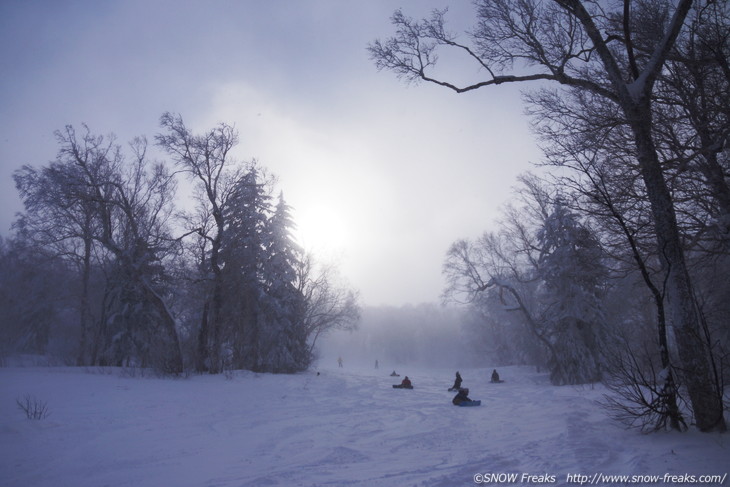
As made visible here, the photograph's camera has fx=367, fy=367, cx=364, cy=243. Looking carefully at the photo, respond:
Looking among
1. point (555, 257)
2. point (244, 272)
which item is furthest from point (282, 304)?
point (555, 257)

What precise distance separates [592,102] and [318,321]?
24193 mm

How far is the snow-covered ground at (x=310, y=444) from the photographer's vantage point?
183 inches

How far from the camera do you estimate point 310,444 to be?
6684 millimetres

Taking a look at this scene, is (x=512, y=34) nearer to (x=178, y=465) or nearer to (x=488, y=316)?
(x=178, y=465)

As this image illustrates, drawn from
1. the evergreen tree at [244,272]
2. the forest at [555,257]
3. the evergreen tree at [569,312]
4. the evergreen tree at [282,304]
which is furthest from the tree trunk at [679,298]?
the evergreen tree at [282,304]

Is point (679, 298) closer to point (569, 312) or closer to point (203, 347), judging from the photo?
point (569, 312)

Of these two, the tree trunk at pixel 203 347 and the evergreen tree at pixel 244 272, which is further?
the evergreen tree at pixel 244 272

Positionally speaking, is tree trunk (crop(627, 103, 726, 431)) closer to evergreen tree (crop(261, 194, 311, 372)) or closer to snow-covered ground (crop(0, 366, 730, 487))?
snow-covered ground (crop(0, 366, 730, 487))

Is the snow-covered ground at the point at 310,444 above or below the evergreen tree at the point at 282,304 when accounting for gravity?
below

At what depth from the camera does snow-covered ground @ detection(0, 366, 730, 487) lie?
4.64 meters

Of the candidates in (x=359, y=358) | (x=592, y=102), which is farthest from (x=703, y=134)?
(x=359, y=358)

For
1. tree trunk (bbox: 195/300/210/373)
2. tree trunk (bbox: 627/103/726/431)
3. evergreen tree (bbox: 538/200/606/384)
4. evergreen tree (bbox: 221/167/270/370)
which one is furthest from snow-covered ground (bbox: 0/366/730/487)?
evergreen tree (bbox: 538/200/606/384)

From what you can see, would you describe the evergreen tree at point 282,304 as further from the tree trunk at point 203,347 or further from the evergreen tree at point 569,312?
the evergreen tree at point 569,312

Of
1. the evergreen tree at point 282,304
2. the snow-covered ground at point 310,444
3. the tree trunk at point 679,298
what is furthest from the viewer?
the evergreen tree at point 282,304
